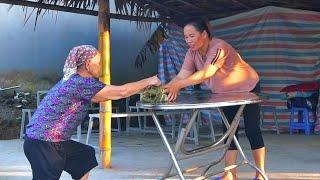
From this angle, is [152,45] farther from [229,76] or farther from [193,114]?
[193,114]

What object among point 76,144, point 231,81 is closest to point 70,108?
point 76,144

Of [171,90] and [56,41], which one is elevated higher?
[56,41]

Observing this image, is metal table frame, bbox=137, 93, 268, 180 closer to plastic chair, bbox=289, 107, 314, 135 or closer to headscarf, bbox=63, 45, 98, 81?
headscarf, bbox=63, 45, 98, 81

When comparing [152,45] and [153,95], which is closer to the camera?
[153,95]

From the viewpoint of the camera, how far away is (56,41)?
381 inches

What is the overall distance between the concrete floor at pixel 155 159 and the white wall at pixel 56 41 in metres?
1.89

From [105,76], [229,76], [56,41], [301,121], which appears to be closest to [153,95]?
[229,76]

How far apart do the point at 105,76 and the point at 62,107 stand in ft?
6.86

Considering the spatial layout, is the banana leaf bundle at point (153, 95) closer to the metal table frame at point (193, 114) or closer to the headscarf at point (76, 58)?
the metal table frame at point (193, 114)

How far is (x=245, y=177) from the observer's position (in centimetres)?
482

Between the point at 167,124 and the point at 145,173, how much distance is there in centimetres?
412

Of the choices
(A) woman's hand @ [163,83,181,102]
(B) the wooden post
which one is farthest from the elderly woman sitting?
(B) the wooden post

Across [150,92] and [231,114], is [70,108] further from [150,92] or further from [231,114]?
[231,114]

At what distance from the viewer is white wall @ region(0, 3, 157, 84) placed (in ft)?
A: 30.7
